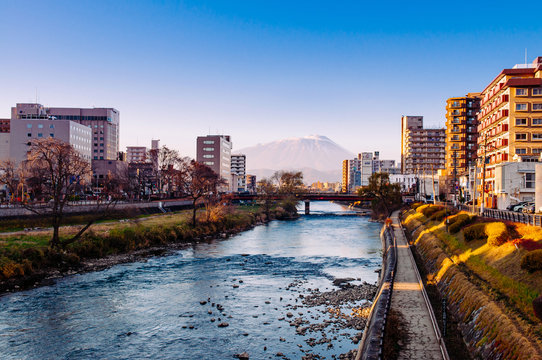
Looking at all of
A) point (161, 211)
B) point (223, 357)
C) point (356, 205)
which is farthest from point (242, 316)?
point (356, 205)

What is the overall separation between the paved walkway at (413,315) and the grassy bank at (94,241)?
2899 centimetres

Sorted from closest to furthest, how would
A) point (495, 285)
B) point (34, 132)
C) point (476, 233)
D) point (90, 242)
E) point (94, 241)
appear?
point (495, 285), point (476, 233), point (90, 242), point (94, 241), point (34, 132)

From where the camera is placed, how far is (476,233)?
31.6 metres

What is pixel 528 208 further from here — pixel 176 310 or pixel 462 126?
pixel 462 126

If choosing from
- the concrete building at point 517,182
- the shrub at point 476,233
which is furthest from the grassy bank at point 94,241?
the concrete building at point 517,182

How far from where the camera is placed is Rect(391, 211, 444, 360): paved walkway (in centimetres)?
1705

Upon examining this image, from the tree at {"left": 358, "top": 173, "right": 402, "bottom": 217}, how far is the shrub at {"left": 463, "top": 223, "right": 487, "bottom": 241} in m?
77.8

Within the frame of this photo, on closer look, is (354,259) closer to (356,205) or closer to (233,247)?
(233,247)

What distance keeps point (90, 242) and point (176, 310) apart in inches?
881

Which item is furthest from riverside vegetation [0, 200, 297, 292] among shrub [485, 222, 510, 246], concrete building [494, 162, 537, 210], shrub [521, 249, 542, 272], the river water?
concrete building [494, 162, 537, 210]

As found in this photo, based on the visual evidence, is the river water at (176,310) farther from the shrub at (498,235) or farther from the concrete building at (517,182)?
the concrete building at (517,182)

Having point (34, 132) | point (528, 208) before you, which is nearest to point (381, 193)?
point (528, 208)

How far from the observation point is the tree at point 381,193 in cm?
11094

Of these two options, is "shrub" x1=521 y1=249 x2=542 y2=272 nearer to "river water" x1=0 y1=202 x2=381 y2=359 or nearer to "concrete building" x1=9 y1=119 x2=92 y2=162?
"river water" x1=0 y1=202 x2=381 y2=359
